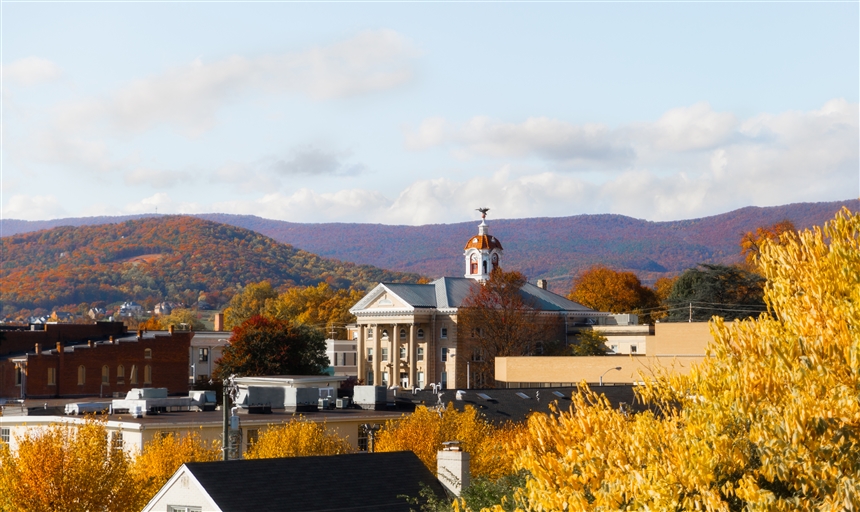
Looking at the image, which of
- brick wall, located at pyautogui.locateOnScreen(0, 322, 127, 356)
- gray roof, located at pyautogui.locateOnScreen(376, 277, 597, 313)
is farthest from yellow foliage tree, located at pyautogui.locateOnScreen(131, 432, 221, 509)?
gray roof, located at pyautogui.locateOnScreen(376, 277, 597, 313)

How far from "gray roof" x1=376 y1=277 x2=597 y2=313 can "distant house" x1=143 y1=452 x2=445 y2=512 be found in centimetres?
9910

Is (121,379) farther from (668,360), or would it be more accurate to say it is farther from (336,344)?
(336,344)

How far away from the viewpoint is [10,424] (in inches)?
2366

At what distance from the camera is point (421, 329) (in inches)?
5354

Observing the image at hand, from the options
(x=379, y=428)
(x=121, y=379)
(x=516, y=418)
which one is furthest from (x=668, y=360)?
(x=121, y=379)

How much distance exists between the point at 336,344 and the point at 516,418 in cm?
9465

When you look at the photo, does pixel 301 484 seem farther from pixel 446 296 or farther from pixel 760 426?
pixel 446 296

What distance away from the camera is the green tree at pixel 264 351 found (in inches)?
4437

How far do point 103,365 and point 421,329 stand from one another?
47.6 metres

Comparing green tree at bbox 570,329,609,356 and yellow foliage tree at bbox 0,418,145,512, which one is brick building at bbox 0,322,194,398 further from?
yellow foliage tree at bbox 0,418,145,512

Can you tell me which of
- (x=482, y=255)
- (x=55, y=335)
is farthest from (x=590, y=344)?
(x=55, y=335)

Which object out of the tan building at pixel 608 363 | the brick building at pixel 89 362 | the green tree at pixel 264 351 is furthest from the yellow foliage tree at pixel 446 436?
the green tree at pixel 264 351

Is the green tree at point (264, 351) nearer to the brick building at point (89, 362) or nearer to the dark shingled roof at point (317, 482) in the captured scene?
the brick building at point (89, 362)

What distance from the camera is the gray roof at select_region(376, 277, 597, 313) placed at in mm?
136250
